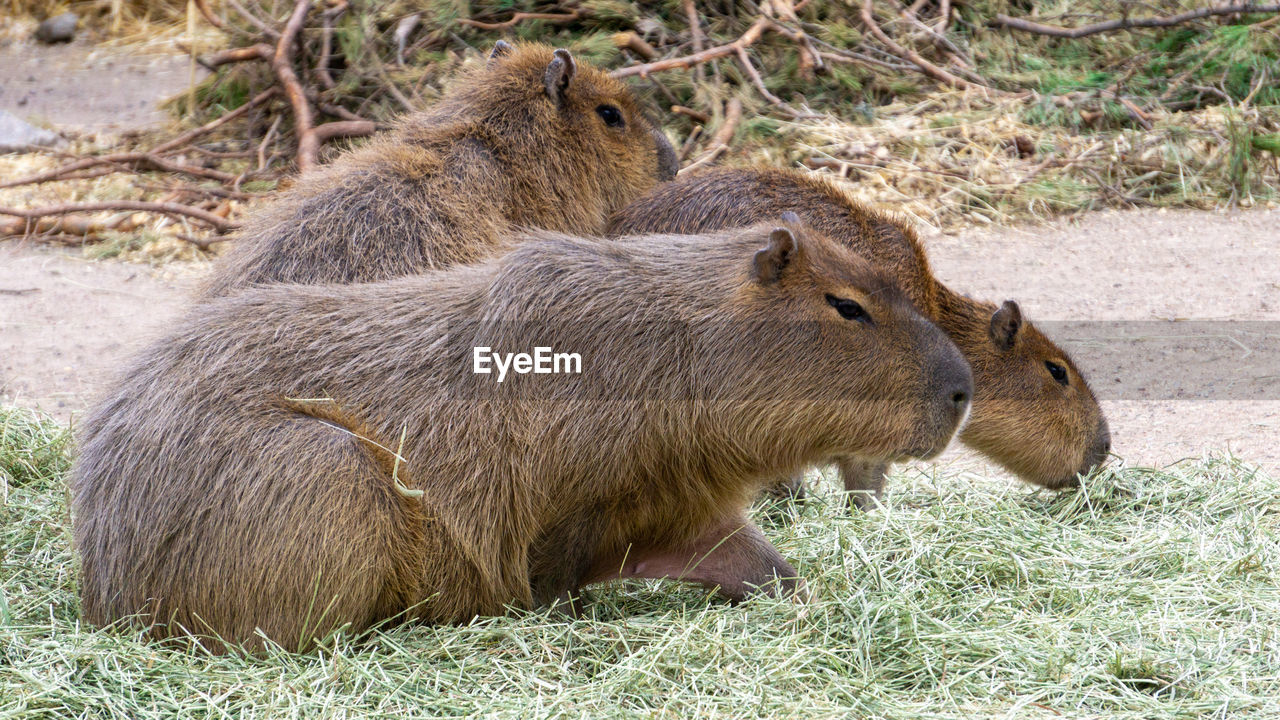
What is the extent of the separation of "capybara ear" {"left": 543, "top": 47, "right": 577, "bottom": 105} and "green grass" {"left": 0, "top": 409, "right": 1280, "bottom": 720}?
76.9 inches

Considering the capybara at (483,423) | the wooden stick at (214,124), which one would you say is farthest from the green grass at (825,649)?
the wooden stick at (214,124)

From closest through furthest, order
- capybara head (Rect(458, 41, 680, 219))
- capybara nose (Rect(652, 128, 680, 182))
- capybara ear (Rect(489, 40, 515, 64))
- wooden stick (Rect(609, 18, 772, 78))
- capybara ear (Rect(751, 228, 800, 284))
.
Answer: capybara ear (Rect(751, 228, 800, 284)), capybara head (Rect(458, 41, 680, 219)), capybara nose (Rect(652, 128, 680, 182)), capybara ear (Rect(489, 40, 515, 64)), wooden stick (Rect(609, 18, 772, 78))

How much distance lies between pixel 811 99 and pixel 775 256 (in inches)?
235

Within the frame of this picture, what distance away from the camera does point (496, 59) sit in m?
5.28

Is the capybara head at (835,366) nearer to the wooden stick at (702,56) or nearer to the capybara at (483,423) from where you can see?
the capybara at (483,423)

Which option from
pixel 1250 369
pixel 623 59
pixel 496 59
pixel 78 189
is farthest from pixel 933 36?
pixel 78 189

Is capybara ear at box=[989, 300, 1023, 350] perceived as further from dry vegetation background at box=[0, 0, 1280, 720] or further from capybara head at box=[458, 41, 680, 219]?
capybara head at box=[458, 41, 680, 219]

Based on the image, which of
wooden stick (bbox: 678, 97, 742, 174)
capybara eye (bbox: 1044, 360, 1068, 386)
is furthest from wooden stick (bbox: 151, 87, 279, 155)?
capybara eye (bbox: 1044, 360, 1068, 386)

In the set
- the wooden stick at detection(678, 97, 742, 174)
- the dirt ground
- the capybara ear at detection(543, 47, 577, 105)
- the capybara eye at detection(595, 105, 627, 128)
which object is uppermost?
the capybara ear at detection(543, 47, 577, 105)

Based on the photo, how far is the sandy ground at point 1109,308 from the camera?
5.48 meters

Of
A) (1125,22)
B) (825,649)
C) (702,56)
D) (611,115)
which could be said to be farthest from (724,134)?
(825,649)

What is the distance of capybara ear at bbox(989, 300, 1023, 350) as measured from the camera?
4.60 m

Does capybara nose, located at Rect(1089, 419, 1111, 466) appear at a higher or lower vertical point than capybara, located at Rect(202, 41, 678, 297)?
lower

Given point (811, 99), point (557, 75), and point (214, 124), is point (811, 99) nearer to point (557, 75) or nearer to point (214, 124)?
point (214, 124)
